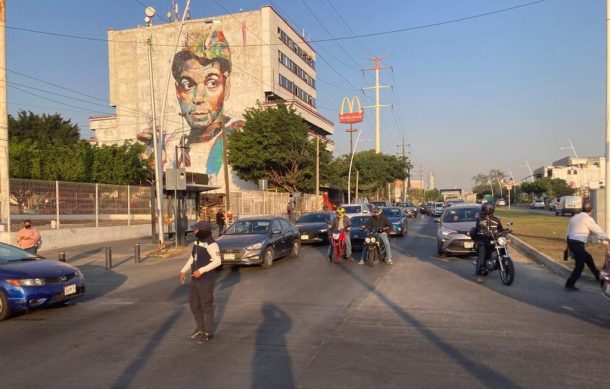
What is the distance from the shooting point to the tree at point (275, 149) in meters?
48.5

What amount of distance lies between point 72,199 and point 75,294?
15612 millimetres

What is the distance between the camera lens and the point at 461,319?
843 cm

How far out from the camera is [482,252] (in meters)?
12.2

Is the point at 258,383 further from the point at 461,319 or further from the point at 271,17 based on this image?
the point at 271,17

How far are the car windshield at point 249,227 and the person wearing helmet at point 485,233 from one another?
21.9 feet

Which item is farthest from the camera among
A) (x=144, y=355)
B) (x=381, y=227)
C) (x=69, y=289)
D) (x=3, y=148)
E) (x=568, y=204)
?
(x=568, y=204)

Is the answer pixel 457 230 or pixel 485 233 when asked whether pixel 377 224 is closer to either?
pixel 457 230

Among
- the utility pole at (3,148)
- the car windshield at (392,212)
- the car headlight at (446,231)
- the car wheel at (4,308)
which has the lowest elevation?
the car wheel at (4,308)

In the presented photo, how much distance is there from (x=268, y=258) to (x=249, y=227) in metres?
1.55

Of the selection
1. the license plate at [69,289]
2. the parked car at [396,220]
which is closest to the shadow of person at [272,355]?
the license plate at [69,289]

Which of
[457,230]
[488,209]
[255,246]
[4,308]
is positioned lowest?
[4,308]

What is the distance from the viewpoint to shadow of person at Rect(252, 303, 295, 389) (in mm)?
5562

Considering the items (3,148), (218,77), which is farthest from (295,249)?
(218,77)

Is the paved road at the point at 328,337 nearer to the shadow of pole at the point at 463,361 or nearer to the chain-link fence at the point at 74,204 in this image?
the shadow of pole at the point at 463,361
